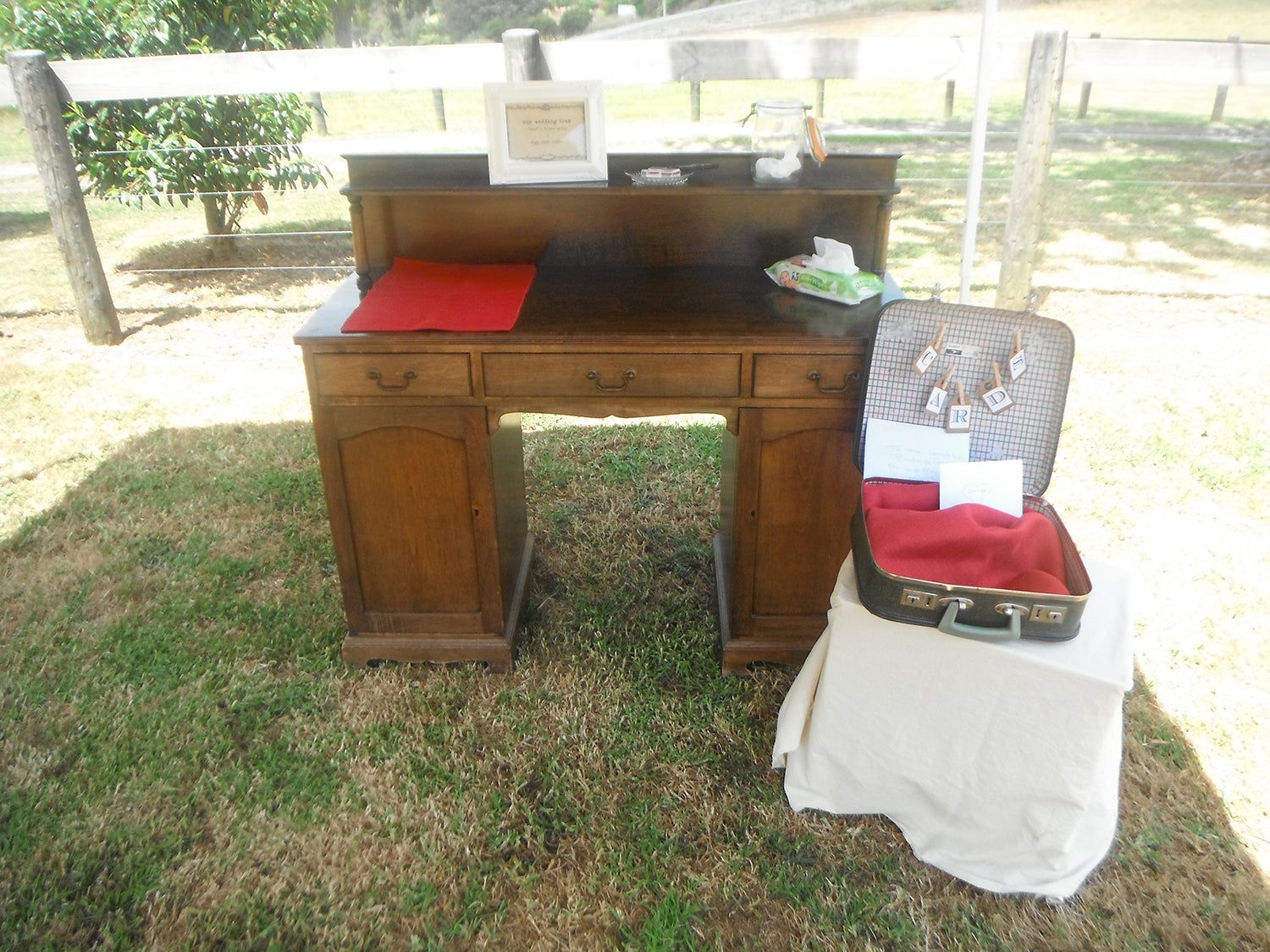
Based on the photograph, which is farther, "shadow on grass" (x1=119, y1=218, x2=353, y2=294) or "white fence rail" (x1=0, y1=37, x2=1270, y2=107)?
"shadow on grass" (x1=119, y1=218, x2=353, y2=294)

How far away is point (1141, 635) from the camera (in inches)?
98.6

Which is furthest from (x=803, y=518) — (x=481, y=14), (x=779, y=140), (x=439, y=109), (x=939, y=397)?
(x=481, y=14)

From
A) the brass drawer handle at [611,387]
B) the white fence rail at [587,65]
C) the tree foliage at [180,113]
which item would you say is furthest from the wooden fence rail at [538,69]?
the brass drawer handle at [611,387]

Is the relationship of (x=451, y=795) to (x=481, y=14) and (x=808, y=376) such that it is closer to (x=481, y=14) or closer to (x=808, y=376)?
(x=808, y=376)

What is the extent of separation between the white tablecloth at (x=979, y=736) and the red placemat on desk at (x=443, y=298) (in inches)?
39.7

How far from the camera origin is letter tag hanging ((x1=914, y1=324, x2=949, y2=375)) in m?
1.95

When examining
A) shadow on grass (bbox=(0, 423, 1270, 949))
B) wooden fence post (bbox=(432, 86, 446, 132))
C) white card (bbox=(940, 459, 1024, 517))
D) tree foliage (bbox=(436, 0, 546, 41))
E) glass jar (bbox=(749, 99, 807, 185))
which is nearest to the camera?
shadow on grass (bbox=(0, 423, 1270, 949))

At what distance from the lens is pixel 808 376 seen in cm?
205

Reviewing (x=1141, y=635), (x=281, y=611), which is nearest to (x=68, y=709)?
(x=281, y=611)

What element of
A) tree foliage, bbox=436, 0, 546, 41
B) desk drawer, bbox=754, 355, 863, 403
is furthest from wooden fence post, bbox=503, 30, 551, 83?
tree foliage, bbox=436, 0, 546, 41

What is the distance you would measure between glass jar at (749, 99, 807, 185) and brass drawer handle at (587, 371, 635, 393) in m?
0.63

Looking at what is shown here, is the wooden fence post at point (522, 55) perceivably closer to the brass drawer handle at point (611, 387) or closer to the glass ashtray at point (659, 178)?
the glass ashtray at point (659, 178)

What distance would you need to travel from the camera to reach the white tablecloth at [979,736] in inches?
65.4

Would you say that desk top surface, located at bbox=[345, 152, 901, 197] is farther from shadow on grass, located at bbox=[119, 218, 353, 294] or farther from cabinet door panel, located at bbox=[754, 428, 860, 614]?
shadow on grass, located at bbox=[119, 218, 353, 294]
